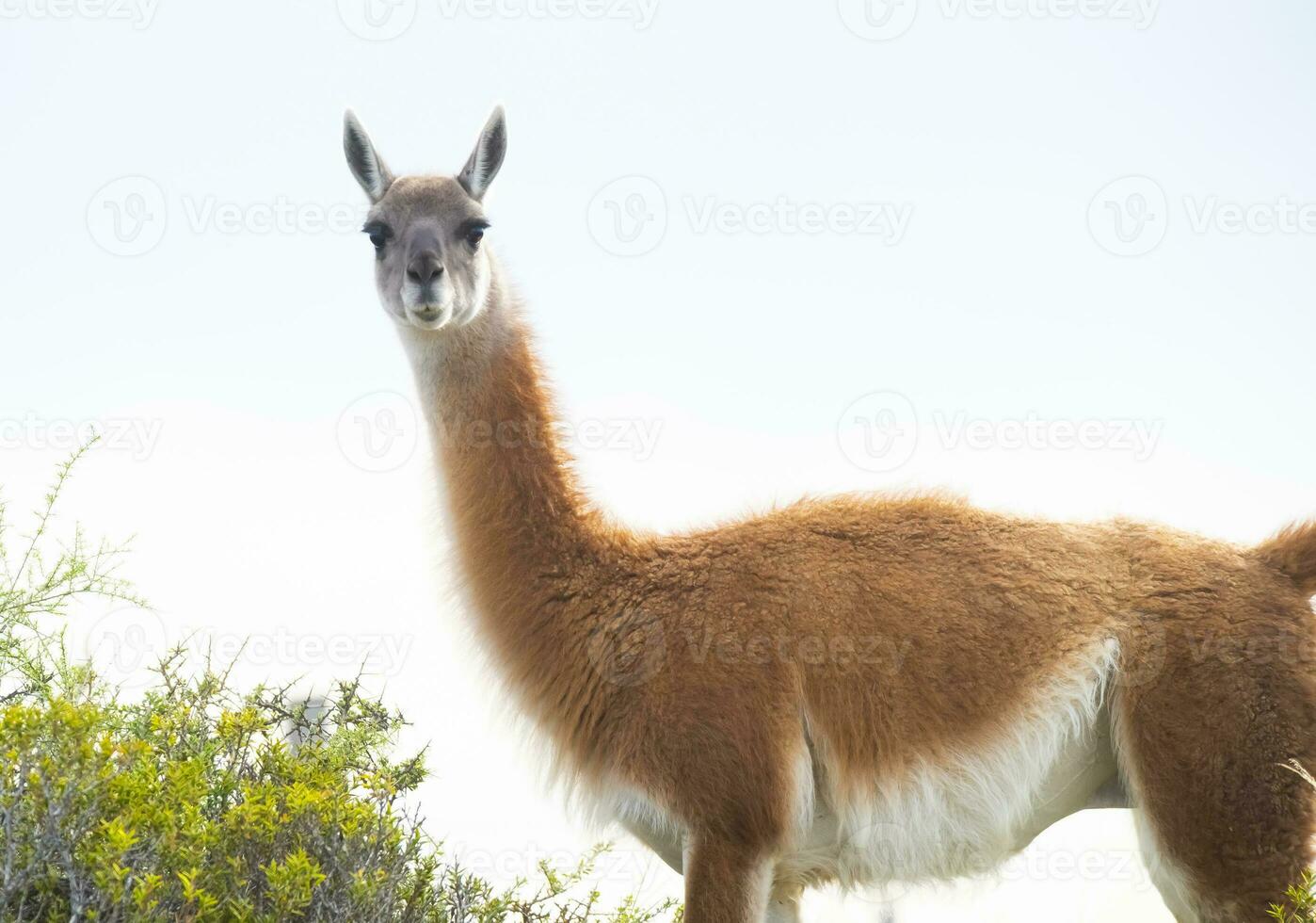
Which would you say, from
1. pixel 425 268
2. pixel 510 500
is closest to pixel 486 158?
pixel 425 268

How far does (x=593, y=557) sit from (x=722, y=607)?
0.67 meters

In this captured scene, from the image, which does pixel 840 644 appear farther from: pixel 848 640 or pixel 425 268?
pixel 425 268

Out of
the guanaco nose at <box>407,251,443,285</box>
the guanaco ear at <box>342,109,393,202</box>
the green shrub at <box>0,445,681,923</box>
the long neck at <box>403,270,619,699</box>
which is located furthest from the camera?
the guanaco ear at <box>342,109,393,202</box>

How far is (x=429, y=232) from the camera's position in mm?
6008

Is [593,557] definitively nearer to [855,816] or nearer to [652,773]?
[652,773]

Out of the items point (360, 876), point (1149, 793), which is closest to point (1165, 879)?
point (1149, 793)

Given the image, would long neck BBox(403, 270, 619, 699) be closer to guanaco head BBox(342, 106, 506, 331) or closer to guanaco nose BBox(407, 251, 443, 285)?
guanaco head BBox(342, 106, 506, 331)

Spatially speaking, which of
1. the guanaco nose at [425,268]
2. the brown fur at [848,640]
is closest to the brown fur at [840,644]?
the brown fur at [848,640]

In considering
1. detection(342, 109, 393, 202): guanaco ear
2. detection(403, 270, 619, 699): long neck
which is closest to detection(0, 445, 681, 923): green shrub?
detection(403, 270, 619, 699): long neck

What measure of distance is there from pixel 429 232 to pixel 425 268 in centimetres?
38

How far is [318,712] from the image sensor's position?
586cm

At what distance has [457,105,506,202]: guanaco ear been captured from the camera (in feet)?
21.6

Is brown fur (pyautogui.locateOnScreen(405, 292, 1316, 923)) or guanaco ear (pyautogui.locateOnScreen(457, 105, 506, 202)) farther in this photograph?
guanaco ear (pyautogui.locateOnScreen(457, 105, 506, 202))

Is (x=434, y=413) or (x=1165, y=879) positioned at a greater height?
(x=434, y=413)
